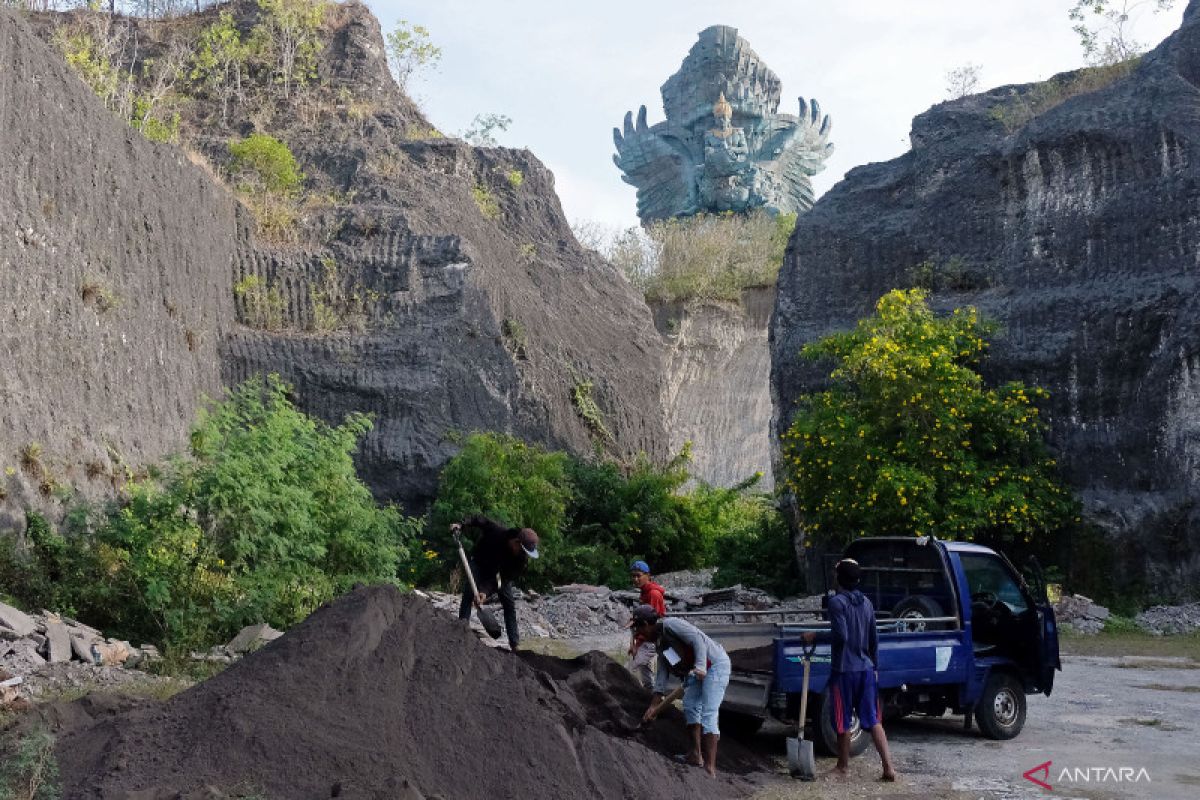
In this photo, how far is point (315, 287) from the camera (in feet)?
77.9

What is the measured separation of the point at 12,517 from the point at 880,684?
30.1 feet

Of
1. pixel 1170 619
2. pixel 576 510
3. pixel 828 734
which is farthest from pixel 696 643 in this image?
pixel 576 510

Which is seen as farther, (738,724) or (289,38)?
(289,38)

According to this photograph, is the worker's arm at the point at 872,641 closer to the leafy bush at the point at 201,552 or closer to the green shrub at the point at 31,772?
the green shrub at the point at 31,772

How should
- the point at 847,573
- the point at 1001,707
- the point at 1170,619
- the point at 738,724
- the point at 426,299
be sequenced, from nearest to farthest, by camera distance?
the point at 847,573, the point at 738,724, the point at 1001,707, the point at 1170,619, the point at 426,299

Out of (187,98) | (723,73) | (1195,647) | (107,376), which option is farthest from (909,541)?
(723,73)

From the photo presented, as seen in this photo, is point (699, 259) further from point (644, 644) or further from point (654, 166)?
Result: point (644, 644)

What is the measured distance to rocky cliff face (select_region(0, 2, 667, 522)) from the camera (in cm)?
1461

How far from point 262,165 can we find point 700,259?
20322 mm

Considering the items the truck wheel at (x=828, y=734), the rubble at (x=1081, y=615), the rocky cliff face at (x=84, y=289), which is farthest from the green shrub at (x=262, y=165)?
the truck wheel at (x=828, y=734)

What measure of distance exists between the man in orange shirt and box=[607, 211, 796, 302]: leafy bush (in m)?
31.8

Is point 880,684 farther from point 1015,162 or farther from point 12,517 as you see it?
point 1015,162

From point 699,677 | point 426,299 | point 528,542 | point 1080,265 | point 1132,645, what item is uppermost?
point 1080,265

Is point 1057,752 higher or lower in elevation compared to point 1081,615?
higher
